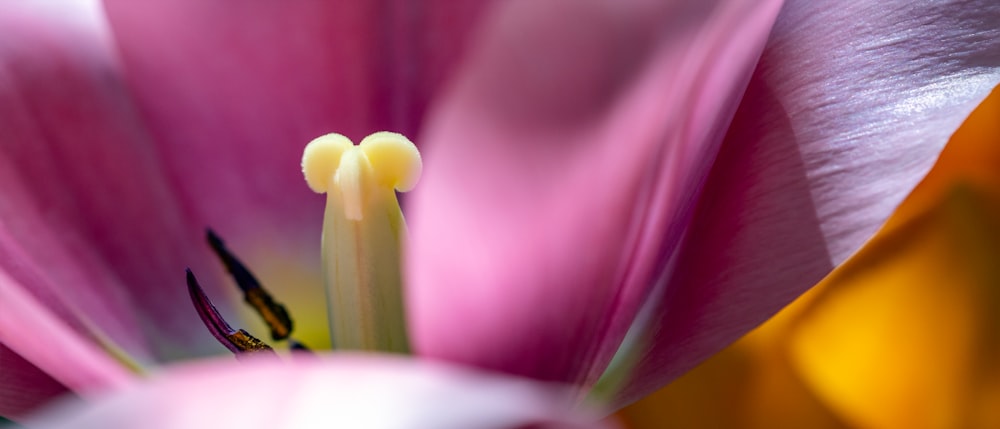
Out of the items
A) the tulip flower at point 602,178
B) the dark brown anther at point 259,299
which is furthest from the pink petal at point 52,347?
the dark brown anther at point 259,299

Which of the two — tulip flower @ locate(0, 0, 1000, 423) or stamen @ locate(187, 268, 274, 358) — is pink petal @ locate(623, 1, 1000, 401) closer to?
tulip flower @ locate(0, 0, 1000, 423)

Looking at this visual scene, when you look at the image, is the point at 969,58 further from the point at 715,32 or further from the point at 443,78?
the point at 443,78

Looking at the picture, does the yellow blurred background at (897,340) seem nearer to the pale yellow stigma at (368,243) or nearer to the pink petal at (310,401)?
the pale yellow stigma at (368,243)

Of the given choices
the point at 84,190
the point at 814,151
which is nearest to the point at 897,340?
the point at 814,151

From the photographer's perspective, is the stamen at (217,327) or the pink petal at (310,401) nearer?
the pink petal at (310,401)

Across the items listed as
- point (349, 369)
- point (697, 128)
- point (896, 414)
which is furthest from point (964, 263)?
point (349, 369)

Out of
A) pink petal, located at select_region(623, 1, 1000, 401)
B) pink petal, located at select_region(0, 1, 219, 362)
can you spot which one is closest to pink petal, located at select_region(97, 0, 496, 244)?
pink petal, located at select_region(0, 1, 219, 362)

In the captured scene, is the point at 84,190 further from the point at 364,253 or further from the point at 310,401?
the point at 310,401
